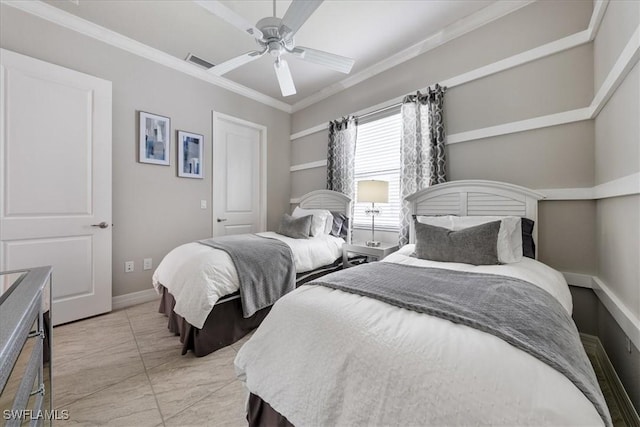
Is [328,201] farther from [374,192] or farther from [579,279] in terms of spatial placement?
[579,279]

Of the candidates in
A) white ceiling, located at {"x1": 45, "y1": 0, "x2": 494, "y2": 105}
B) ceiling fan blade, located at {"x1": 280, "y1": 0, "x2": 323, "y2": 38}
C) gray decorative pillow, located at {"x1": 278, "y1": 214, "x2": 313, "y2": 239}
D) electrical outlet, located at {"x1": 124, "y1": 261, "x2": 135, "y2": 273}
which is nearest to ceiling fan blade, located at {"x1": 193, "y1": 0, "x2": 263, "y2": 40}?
ceiling fan blade, located at {"x1": 280, "y1": 0, "x2": 323, "y2": 38}

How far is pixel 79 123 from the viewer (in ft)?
7.89

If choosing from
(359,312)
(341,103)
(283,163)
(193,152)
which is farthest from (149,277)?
(341,103)

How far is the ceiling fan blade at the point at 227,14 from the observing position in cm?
147

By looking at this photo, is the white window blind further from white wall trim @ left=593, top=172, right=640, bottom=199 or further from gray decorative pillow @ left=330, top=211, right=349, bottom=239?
white wall trim @ left=593, top=172, right=640, bottom=199

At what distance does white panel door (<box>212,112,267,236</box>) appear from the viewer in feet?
11.7

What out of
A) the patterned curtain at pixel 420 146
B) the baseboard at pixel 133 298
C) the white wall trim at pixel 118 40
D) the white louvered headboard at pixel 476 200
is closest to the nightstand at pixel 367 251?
the patterned curtain at pixel 420 146

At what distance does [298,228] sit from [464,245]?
67.9 inches

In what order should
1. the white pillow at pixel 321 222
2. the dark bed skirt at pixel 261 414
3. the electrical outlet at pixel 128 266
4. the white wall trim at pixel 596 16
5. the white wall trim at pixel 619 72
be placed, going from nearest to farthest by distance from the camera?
the dark bed skirt at pixel 261 414
the white wall trim at pixel 619 72
the white wall trim at pixel 596 16
the electrical outlet at pixel 128 266
the white pillow at pixel 321 222

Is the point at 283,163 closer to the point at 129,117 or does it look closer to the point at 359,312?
the point at 129,117

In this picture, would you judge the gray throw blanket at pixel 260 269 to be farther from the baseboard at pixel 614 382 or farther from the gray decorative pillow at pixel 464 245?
the baseboard at pixel 614 382

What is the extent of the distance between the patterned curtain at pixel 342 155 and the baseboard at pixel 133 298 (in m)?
2.56

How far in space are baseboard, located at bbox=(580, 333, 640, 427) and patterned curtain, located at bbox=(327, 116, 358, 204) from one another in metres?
2.50

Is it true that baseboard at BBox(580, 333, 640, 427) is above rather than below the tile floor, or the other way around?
above
